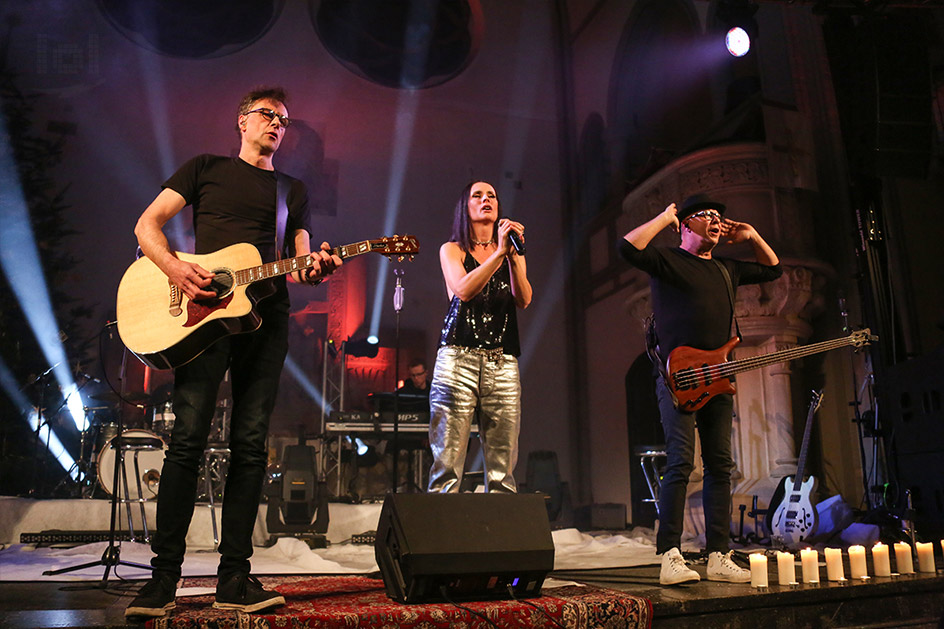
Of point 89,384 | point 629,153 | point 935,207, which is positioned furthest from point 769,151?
point 89,384

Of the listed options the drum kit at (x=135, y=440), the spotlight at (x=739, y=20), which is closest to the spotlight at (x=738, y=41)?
the spotlight at (x=739, y=20)

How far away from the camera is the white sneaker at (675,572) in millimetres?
2643

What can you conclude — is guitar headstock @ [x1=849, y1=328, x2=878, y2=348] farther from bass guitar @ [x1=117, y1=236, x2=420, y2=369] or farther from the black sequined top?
bass guitar @ [x1=117, y1=236, x2=420, y2=369]

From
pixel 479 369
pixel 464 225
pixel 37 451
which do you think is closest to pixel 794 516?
pixel 479 369

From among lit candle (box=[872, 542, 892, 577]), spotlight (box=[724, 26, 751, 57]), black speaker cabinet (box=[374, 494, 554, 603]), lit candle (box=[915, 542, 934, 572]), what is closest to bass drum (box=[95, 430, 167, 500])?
black speaker cabinet (box=[374, 494, 554, 603])

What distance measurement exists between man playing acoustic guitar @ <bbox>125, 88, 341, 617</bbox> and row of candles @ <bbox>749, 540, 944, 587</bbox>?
68.7 inches

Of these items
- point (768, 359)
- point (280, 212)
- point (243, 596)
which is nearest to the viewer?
point (243, 596)

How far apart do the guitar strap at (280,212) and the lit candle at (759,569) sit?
6.77ft

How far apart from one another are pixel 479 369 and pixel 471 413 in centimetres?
18

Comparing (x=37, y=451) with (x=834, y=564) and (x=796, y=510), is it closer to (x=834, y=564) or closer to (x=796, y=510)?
(x=796, y=510)

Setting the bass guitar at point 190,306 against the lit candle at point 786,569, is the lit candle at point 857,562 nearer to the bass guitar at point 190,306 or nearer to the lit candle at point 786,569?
the lit candle at point 786,569

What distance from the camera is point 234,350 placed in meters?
2.31

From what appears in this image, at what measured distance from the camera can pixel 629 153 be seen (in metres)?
10.4

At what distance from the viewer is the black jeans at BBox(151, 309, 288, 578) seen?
2062 millimetres
